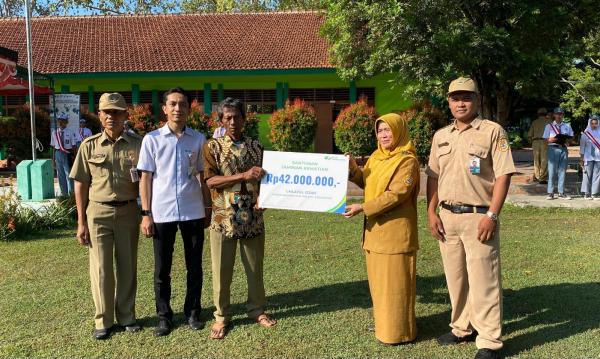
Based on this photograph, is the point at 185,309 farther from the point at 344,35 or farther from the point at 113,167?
the point at 344,35

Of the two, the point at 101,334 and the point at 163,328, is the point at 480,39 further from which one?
the point at 101,334

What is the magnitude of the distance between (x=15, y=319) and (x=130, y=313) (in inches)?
42.8

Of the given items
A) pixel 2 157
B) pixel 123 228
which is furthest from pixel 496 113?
pixel 2 157

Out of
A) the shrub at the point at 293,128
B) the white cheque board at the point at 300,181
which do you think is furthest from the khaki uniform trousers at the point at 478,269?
the shrub at the point at 293,128

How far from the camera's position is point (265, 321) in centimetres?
396

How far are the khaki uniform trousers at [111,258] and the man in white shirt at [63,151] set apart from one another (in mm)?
7527

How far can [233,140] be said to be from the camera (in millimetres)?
3789

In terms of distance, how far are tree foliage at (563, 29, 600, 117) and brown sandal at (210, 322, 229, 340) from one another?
66.7 feet

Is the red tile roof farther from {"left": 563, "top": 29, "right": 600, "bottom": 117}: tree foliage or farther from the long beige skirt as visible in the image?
the long beige skirt

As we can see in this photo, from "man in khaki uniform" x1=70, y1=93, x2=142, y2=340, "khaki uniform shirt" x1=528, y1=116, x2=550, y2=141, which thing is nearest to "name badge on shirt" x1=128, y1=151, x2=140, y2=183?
"man in khaki uniform" x1=70, y1=93, x2=142, y2=340

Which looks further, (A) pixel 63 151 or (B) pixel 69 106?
(B) pixel 69 106

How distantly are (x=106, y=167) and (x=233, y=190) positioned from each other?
99 cm

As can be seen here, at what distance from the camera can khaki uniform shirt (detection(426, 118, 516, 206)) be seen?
10.8 ft

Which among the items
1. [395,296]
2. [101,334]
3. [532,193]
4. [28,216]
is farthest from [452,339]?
[532,193]
